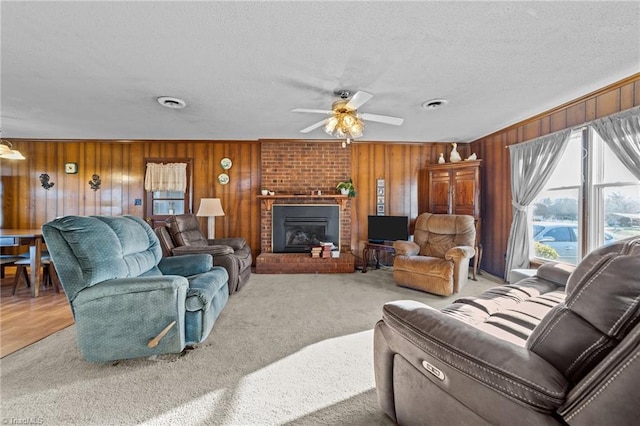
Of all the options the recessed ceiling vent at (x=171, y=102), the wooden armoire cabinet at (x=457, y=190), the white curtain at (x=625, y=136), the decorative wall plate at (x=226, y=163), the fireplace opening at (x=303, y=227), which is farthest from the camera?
the decorative wall plate at (x=226, y=163)

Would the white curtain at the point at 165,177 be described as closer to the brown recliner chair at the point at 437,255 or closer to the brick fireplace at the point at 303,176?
the brick fireplace at the point at 303,176

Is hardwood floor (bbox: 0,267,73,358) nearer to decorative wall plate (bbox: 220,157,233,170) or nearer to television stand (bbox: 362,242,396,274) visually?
decorative wall plate (bbox: 220,157,233,170)

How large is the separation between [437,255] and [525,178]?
1.57 m

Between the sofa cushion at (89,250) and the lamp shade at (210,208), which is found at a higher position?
the lamp shade at (210,208)

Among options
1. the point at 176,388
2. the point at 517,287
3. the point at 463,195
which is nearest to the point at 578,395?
the point at 517,287

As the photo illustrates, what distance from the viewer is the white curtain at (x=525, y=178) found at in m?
3.27

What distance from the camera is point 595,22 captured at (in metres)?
1.70

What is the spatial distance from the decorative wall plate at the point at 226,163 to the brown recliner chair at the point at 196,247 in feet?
4.58

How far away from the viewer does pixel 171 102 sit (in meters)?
3.03

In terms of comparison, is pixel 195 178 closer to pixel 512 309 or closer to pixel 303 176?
pixel 303 176

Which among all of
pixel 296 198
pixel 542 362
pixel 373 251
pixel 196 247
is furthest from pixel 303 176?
pixel 542 362

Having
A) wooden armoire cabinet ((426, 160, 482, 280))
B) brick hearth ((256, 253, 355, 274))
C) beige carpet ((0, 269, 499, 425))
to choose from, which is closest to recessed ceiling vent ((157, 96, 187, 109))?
beige carpet ((0, 269, 499, 425))

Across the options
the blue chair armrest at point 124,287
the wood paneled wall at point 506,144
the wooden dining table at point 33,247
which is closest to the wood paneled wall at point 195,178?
the wood paneled wall at point 506,144

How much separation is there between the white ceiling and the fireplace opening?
1.87 metres
